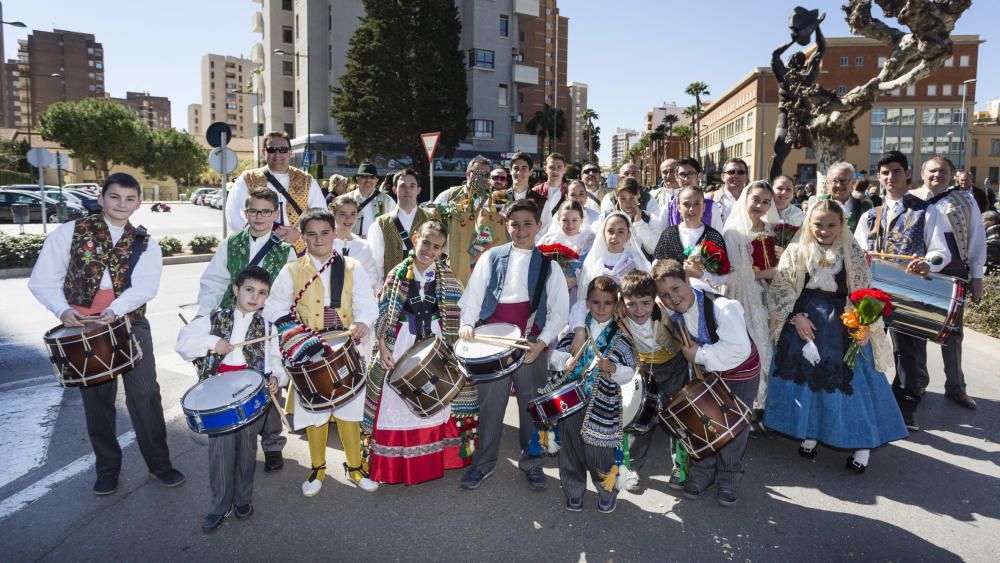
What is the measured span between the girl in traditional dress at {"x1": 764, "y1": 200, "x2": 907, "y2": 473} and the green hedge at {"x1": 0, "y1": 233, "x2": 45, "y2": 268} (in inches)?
598

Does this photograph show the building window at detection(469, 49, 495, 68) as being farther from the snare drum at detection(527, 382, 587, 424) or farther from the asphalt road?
the snare drum at detection(527, 382, 587, 424)

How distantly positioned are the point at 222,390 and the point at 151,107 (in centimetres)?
18247

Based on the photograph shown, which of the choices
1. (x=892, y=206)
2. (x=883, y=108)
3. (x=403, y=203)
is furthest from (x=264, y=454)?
(x=883, y=108)

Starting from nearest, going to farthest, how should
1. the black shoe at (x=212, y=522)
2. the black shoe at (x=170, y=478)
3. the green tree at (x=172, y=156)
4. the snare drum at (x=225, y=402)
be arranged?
the snare drum at (x=225, y=402), the black shoe at (x=212, y=522), the black shoe at (x=170, y=478), the green tree at (x=172, y=156)

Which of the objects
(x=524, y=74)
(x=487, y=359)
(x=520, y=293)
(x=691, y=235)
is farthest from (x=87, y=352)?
(x=524, y=74)

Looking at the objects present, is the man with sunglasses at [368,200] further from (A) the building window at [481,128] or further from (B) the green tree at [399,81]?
(A) the building window at [481,128]

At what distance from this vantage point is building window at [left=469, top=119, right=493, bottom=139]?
142ft

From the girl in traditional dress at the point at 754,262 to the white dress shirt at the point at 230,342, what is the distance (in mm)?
3516

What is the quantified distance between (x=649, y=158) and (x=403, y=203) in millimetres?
122586

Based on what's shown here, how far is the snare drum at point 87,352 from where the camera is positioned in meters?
3.55

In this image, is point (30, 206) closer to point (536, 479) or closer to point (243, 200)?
point (243, 200)

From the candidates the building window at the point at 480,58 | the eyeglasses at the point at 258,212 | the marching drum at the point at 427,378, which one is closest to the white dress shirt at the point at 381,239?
the eyeglasses at the point at 258,212

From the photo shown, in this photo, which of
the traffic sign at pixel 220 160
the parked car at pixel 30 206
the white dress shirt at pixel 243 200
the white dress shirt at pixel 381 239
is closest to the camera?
the white dress shirt at pixel 243 200

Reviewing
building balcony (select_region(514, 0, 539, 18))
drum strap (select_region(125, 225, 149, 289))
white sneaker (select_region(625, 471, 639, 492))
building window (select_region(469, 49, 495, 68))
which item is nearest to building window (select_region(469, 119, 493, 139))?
building window (select_region(469, 49, 495, 68))
